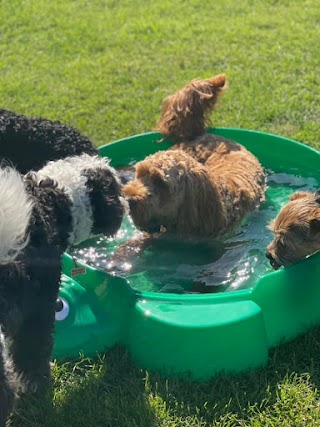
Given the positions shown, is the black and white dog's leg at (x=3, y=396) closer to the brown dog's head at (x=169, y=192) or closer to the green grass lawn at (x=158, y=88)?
the green grass lawn at (x=158, y=88)

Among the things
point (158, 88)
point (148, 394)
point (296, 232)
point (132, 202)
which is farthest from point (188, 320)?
point (158, 88)

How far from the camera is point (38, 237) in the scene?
4379 mm

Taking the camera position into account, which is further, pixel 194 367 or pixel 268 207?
pixel 268 207

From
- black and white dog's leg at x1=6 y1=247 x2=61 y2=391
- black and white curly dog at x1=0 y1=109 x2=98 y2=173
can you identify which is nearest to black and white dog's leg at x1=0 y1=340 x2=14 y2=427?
black and white dog's leg at x1=6 y1=247 x2=61 y2=391

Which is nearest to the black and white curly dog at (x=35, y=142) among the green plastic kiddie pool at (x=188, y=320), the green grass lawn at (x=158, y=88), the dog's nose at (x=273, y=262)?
the green plastic kiddie pool at (x=188, y=320)

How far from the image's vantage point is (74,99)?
8.93 metres

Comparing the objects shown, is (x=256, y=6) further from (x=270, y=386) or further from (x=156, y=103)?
(x=270, y=386)

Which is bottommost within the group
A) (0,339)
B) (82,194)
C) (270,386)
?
(270,386)

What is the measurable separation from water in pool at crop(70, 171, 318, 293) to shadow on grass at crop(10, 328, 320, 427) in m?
1.11

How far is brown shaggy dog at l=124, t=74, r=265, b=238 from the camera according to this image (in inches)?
228

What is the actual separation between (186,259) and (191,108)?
1650 millimetres

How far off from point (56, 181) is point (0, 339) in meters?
1.23

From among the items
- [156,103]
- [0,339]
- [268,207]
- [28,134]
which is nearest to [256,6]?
[156,103]

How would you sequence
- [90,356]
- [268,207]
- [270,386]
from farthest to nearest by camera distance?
[268,207] → [90,356] → [270,386]
